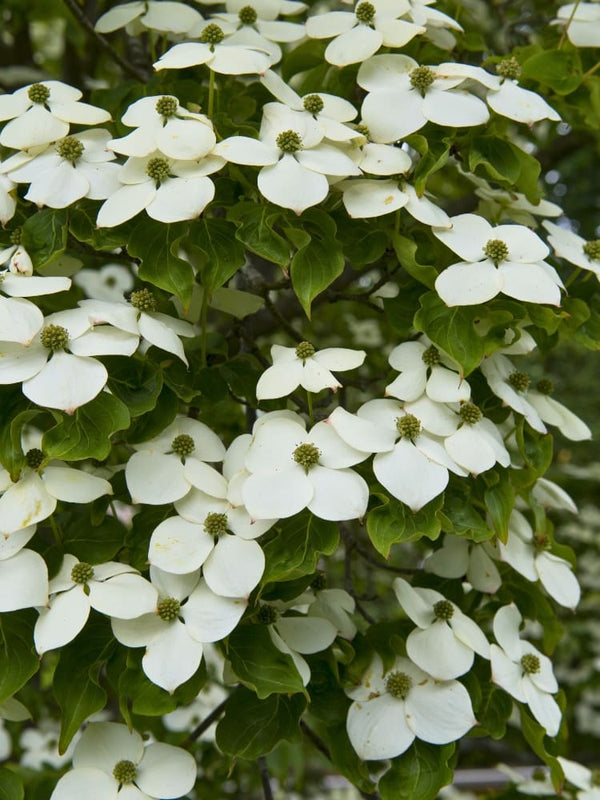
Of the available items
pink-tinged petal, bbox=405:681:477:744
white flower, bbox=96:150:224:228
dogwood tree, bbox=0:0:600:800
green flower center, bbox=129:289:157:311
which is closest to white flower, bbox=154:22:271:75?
dogwood tree, bbox=0:0:600:800

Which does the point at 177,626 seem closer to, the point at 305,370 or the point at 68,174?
the point at 305,370

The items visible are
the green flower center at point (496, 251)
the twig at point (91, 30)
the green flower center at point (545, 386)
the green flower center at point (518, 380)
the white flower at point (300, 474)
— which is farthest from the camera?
the twig at point (91, 30)

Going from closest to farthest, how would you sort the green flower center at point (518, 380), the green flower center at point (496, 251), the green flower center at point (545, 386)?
the green flower center at point (496, 251) → the green flower center at point (518, 380) → the green flower center at point (545, 386)

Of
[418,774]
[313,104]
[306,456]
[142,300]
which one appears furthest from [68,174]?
[418,774]

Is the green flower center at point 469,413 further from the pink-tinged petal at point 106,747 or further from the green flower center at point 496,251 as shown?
the pink-tinged petal at point 106,747

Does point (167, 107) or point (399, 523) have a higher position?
point (167, 107)

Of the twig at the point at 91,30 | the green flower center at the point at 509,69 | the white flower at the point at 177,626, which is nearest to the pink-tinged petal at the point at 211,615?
the white flower at the point at 177,626

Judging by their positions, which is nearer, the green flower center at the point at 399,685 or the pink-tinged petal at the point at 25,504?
the pink-tinged petal at the point at 25,504

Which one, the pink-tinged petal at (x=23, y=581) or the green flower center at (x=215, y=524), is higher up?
the green flower center at (x=215, y=524)
